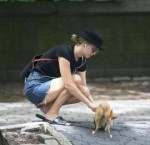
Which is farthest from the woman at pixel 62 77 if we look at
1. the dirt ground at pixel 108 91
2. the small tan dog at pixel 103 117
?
the dirt ground at pixel 108 91

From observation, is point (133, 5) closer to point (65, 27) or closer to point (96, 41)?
point (65, 27)

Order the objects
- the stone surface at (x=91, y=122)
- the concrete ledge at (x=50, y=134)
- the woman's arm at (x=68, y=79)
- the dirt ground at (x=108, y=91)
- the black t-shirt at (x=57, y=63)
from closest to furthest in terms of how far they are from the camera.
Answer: the concrete ledge at (x=50, y=134), the stone surface at (x=91, y=122), the woman's arm at (x=68, y=79), the black t-shirt at (x=57, y=63), the dirt ground at (x=108, y=91)

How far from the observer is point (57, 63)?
279 inches

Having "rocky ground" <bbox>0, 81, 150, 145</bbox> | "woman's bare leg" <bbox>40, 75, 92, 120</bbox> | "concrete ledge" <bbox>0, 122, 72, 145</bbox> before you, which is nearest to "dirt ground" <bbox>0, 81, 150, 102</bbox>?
"rocky ground" <bbox>0, 81, 150, 145</bbox>

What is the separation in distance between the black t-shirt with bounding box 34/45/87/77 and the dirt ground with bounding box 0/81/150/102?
386cm

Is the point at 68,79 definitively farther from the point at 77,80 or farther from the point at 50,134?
the point at 50,134

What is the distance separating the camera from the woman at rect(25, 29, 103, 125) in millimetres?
6852

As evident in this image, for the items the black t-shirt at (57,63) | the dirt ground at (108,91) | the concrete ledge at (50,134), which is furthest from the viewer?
the dirt ground at (108,91)

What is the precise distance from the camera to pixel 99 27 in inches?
547

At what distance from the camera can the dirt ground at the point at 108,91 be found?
11328mm

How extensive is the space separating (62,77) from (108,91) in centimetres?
537

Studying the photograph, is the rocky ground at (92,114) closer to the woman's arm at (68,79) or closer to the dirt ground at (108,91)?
the dirt ground at (108,91)

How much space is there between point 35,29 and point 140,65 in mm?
2651

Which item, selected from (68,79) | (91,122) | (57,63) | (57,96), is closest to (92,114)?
(91,122)
